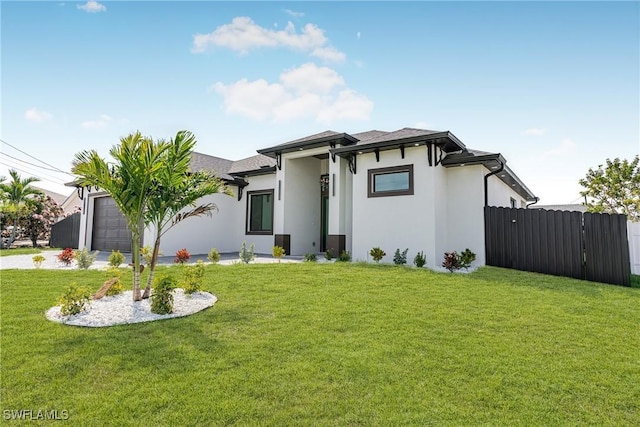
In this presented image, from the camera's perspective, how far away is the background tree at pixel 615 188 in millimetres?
16531

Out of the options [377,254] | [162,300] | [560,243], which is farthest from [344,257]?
[162,300]

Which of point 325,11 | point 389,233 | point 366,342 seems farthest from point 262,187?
point 366,342

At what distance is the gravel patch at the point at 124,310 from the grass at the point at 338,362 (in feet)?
0.76

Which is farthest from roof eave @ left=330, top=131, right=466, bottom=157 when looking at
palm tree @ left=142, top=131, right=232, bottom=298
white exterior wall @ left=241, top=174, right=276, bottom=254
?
palm tree @ left=142, top=131, right=232, bottom=298

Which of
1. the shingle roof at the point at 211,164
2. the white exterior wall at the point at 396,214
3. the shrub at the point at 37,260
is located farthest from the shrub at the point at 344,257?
the shrub at the point at 37,260

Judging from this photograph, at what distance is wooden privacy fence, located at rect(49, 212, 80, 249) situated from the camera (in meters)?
16.5

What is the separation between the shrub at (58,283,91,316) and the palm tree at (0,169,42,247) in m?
16.8

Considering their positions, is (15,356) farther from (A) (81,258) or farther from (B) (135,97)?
(B) (135,97)

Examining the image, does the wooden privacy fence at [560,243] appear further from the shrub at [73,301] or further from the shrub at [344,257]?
the shrub at [73,301]

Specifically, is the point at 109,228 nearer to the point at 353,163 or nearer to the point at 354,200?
the point at 354,200

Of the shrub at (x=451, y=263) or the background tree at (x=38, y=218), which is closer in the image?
the shrub at (x=451, y=263)

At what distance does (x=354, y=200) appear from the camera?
10836 millimetres

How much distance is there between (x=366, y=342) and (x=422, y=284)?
3.30 m

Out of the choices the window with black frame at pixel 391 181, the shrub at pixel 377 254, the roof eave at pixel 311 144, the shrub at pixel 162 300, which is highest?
the roof eave at pixel 311 144
